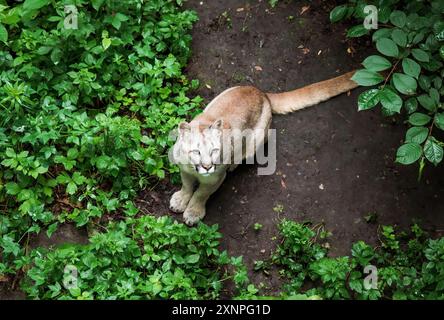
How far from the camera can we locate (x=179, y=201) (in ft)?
17.5

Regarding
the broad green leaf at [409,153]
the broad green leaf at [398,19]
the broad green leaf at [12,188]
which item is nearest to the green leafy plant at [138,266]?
the broad green leaf at [12,188]

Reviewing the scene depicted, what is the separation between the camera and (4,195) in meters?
4.99

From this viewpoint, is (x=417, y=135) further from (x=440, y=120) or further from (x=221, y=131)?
(x=221, y=131)

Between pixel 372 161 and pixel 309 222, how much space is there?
0.96 meters

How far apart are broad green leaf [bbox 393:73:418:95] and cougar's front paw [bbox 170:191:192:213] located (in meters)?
2.25

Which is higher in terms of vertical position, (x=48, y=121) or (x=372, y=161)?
(x=48, y=121)

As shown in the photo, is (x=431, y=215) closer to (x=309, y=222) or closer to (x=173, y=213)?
(x=309, y=222)

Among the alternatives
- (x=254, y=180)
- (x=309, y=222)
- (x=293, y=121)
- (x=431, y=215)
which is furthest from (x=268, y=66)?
(x=431, y=215)

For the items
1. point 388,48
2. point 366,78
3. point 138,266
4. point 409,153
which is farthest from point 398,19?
point 138,266

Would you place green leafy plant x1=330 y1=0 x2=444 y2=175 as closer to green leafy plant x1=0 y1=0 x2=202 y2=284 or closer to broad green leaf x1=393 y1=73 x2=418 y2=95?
broad green leaf x1=393 y1=73 x2=418 y2=95

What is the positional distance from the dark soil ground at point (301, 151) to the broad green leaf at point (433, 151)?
4.83ft

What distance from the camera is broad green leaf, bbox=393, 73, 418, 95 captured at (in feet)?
12.7

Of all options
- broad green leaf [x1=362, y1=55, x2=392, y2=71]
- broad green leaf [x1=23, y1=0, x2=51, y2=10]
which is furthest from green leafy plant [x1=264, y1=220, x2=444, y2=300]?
broad green leaf [x1=23, y1=0, x2=51, y2=10]

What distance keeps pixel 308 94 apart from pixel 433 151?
1986 millimetres
